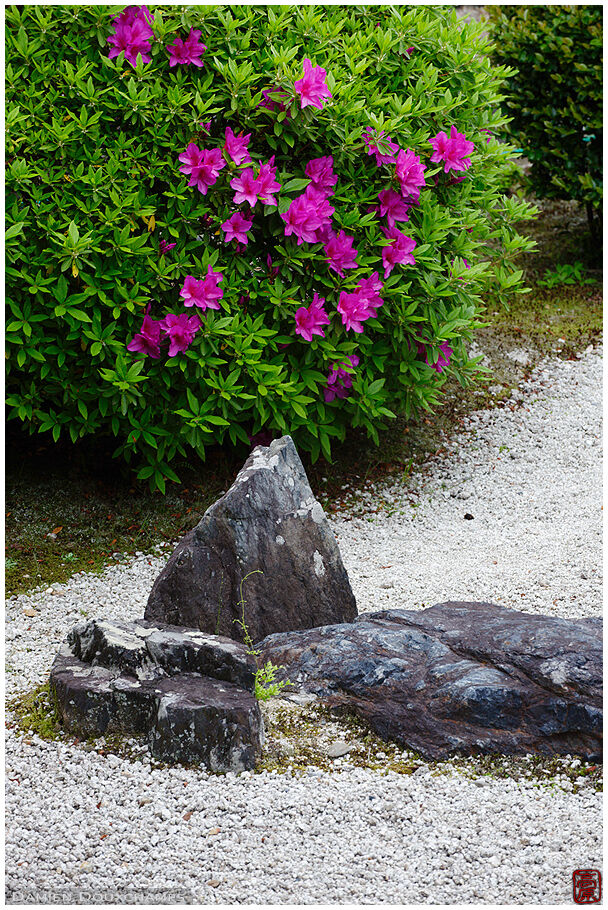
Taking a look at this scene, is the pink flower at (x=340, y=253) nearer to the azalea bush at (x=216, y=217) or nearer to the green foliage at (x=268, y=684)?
the azalea bush at (x=216, y=217)

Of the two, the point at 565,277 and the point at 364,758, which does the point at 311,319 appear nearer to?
the point at 364,758

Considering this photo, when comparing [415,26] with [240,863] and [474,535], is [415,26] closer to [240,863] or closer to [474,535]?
[474,535]

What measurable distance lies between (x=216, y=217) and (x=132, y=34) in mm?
891

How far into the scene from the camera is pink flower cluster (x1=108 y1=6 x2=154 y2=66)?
4.06m

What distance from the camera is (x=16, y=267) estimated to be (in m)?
4.15

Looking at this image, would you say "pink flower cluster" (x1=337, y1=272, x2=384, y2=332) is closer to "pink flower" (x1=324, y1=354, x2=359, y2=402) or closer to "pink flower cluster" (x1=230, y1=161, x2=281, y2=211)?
"pink flower" (x1=324, y1=354, x2=359, y2=402)

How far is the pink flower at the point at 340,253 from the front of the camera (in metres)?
4.22

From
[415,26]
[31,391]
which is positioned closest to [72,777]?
[31,391]

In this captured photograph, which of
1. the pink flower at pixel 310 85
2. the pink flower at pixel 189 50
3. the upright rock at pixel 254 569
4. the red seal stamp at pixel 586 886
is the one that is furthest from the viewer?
the pink flower at pixel 189 50

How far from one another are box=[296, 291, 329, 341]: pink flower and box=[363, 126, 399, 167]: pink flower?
713 millimetres

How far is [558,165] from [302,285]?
4.00m

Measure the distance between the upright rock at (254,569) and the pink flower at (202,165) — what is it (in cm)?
150

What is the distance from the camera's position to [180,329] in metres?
4.09

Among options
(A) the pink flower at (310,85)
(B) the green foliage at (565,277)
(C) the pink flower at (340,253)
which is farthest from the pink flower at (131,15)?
(B) the green foliage at (565,277)
